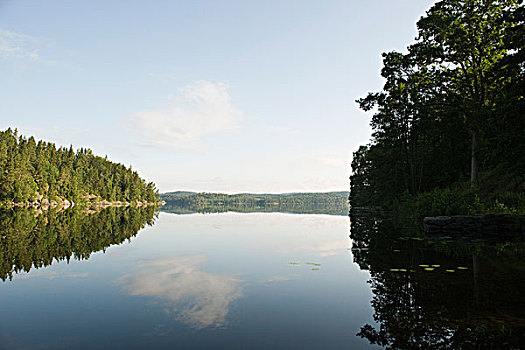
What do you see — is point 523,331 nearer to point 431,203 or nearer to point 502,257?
point 502,257

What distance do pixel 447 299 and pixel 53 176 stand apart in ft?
354

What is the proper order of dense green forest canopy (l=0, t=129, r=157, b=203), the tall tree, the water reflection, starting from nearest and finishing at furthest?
the water reflection
the tall tree
dense green forest canopy (l=0, t=129, r=157, b=203)

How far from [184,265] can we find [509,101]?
1892 centimetres

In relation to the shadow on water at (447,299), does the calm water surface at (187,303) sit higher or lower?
lower

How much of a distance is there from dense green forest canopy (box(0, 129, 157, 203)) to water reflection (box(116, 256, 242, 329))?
80778 mm

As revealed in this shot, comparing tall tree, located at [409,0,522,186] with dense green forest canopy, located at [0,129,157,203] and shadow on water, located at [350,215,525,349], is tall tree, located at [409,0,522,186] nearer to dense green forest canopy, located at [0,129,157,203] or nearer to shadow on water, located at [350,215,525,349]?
shadow on water, located at [350,215,525,349]

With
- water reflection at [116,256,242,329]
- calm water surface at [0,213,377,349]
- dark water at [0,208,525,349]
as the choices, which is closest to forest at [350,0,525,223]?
dark water at [0,208,525,349]

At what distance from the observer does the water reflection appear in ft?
22.8

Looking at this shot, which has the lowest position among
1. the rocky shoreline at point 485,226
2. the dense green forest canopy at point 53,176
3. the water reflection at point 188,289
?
the water reflection at point 188,289

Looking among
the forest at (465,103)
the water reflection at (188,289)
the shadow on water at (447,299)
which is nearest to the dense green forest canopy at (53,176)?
the forest at (465,103)

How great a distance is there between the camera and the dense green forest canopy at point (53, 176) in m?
77.8

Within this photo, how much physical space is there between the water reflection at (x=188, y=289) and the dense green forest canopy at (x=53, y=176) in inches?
3180

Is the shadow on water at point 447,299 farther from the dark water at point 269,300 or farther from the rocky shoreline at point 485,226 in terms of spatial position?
the rocky shoreline at point 485,226

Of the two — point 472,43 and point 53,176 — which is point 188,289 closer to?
point 472,43
